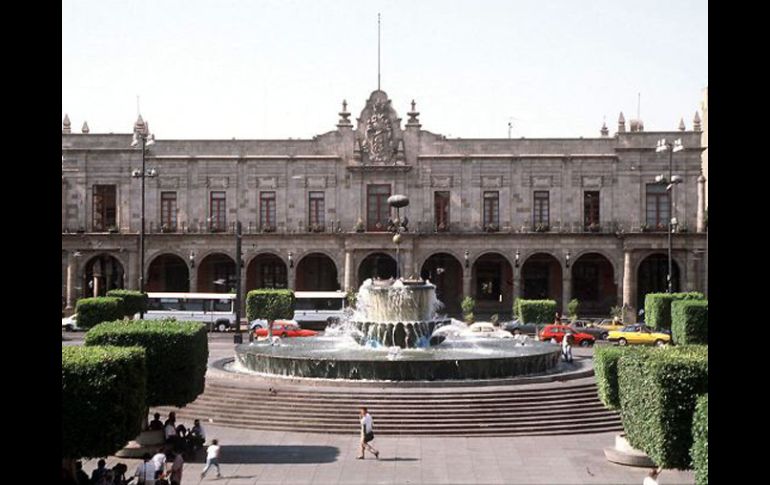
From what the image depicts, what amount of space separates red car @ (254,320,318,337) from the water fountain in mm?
7841

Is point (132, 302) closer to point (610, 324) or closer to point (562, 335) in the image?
point (562, 335)

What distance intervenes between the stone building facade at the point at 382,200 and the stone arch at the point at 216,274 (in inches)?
60.7

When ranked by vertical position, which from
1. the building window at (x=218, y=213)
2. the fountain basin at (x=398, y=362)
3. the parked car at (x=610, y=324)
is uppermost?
the building window at (x=218, y=213)

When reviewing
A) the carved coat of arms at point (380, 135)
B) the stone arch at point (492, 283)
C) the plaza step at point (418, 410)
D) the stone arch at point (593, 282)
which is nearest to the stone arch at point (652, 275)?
the stone arch at point (593, 282)

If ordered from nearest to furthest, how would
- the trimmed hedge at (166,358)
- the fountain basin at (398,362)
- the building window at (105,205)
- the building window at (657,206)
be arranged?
the trimmed hedge at (166,358) → the fountain basin at (398,362) → the building window at (657,206) → the building window at (105,205)

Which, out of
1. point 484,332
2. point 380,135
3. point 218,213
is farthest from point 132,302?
point 380,135

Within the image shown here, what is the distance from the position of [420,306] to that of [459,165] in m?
25.5

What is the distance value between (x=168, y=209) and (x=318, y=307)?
1208cm

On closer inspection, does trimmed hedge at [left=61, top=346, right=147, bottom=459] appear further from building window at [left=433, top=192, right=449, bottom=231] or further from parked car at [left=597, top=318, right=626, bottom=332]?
building window at [left=433, top=192, right=449, bottom=231]

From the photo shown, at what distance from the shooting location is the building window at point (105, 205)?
53906mm

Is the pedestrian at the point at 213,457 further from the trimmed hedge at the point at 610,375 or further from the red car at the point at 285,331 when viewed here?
the red car at the point at 285,331

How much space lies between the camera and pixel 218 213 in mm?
Answer: 53875
